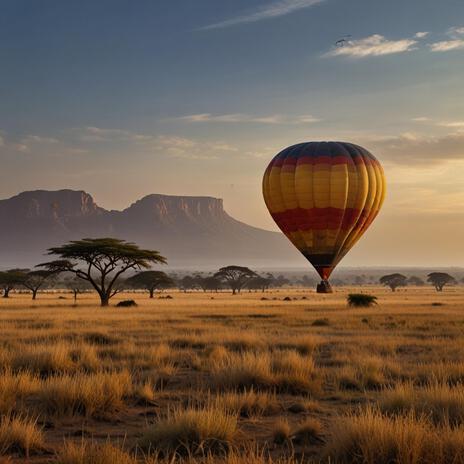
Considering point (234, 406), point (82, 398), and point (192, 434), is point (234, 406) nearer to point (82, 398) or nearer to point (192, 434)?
point (192, 434)

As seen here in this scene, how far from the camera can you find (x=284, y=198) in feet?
153

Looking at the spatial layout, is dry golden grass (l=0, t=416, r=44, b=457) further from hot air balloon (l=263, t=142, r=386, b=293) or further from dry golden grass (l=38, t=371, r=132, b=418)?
hot air balloon (l=263, t=142, r=386, b=293)

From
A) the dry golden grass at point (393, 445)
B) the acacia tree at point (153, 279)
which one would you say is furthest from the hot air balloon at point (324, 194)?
the acacia tree at point (153, 279)

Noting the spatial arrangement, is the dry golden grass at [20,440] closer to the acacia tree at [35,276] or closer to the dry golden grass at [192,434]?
the dry golden grass at [192,434]

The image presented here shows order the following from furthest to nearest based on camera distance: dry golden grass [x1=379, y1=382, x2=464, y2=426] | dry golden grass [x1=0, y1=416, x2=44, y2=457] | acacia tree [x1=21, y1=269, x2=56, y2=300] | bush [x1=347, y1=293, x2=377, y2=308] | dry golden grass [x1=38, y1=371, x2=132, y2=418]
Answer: acacia tree [x1=21, y1=269, x2=56, y2=300], bush [x1=347, y1=293, x2=377, y2=308], dry golden grass [x1=38, y1=371, x2=132, y2=418], dry golden grass [x1=379, y1=382, x2=464, y2=426], dry golden grass [x1=0, y1=416, x2=44, y2=457]

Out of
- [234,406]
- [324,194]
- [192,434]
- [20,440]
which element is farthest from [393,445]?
[324,194]

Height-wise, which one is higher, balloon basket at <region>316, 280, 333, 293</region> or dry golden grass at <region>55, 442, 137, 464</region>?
balloon basket at <region>316, 280, 333, 293</region>

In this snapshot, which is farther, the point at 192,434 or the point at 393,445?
the point at 192,434

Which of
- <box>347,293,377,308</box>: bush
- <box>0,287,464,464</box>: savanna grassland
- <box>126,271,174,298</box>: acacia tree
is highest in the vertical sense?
<box>126,271,174,298</box>: acacia tree

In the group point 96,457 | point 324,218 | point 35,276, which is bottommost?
point 96,457

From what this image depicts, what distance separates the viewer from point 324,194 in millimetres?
45219

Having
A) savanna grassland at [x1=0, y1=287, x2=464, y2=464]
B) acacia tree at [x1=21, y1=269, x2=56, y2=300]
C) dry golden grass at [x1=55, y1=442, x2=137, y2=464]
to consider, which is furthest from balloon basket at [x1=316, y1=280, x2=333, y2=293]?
dry golden grass at [x1=55, y1=442, x2=137, y2=464]

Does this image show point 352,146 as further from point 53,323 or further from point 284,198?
point 53,323

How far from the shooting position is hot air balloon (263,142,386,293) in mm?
45250
